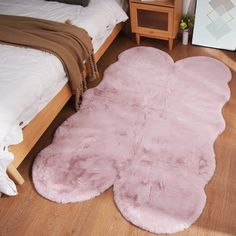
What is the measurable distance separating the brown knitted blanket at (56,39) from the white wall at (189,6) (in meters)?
1.16

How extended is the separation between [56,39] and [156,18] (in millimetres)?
1081

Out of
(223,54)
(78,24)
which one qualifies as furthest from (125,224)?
(223,54)

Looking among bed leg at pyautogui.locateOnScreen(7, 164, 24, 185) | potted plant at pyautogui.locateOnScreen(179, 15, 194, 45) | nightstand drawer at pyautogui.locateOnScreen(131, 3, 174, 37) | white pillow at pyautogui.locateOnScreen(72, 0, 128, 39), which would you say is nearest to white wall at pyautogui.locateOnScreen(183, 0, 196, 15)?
potted plant at pyautogui.locateOnScreen(179, 15, 194, 45)

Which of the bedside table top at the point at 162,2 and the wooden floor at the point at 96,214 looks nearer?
the wooden floor at the point at 96,214

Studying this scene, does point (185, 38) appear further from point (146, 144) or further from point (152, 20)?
point (146, 144)

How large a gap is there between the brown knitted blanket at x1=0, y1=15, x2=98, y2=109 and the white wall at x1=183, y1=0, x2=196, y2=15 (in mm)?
1157

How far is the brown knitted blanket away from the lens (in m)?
1.81

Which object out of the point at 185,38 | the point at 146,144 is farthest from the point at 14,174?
the point at 185,38

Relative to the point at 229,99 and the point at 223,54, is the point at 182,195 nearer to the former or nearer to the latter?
the point at 229,99

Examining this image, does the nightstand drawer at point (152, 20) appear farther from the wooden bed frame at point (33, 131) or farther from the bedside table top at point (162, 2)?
the wooden bed frame at point (33, 131)

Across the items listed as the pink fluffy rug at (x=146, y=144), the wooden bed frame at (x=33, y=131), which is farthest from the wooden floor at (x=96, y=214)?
the wooden bed frame at (x=33, y=131)

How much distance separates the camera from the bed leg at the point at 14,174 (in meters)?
1.55

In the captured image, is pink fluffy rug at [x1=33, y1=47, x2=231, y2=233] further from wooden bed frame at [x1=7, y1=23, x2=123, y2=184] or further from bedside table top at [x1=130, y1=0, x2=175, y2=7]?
bedside table top at [x1=130, y1=0, x2=175, y2=7]

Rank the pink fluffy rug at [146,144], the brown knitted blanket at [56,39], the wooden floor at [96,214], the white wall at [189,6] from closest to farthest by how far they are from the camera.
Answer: the wooden floor at [96,214]
the pink fluffy rug at [146,144]
the brown knitted blanket at [56,39]
the white wall at [189,6]
